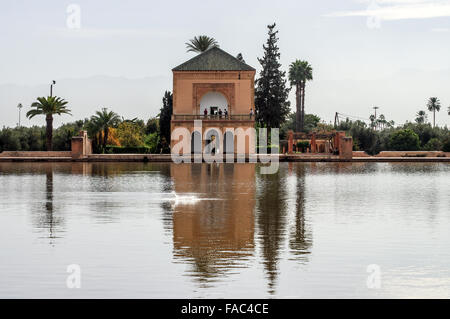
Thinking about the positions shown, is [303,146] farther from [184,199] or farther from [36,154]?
[184,199]

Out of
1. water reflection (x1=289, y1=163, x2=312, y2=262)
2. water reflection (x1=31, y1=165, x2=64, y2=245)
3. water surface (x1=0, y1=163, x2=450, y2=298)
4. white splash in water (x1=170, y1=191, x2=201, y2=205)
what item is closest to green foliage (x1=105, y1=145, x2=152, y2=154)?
water surface (x1=0, y1=163, x2=450, y2=298)

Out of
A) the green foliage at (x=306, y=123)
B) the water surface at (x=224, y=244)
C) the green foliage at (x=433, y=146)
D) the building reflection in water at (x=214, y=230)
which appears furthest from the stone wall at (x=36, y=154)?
the green foliage at (x=306, y=123)

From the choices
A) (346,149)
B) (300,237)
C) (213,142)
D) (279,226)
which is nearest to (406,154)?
(346,149)

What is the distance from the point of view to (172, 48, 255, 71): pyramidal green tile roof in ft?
179

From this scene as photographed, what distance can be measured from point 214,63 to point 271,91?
8126 mm

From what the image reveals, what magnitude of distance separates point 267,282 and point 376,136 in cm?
7028

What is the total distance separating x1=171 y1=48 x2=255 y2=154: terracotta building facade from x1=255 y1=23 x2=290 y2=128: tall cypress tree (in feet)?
21.0

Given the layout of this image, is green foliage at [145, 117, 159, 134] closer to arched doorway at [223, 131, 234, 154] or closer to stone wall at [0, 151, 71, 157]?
arched doorway at [223, 131, 234, 154]

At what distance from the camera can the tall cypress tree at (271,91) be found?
2405 inches
